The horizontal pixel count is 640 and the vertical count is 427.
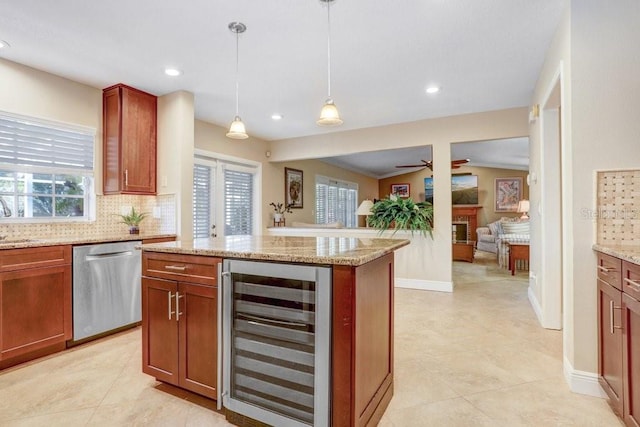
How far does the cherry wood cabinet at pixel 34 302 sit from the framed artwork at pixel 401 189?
9714 millimetres

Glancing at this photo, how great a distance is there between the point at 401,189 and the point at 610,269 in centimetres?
954

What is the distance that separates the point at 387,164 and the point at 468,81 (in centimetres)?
583

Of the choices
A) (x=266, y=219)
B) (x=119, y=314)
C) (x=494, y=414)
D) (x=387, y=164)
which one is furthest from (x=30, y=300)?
(x=387, y=164)

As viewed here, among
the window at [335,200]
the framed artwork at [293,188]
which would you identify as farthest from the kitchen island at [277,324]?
the window at [335,200]

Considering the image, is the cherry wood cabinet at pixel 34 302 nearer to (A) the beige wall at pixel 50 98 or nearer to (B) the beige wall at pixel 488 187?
(A) the beige wall at pixel 50 98

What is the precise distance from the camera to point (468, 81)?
3.41 m

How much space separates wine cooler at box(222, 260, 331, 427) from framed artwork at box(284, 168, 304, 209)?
4.82m

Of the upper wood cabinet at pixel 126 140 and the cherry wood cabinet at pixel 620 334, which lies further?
the upper wood cabinet at pixel 126 140

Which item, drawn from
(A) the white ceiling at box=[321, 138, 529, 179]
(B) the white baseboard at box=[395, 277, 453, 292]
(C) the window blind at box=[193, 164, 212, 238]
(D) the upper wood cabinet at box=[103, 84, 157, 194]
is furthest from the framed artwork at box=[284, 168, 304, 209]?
(D) the upper wood cabinet at box=[103, 84, 157, 194]

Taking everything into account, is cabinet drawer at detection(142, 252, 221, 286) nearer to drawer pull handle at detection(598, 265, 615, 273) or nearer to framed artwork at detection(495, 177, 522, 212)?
drawer pull handle at detection(598, 265, 615, 273)

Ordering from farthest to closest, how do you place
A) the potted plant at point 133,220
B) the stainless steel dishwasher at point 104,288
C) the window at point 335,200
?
the window at point 335,200, the potted plant at point 133,220, the stainless steel dishwasher at point 104,288

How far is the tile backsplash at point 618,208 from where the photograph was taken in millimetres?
1931

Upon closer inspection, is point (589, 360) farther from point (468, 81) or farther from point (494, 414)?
point (468, 81)

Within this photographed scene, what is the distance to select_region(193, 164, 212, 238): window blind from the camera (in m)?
4.65
